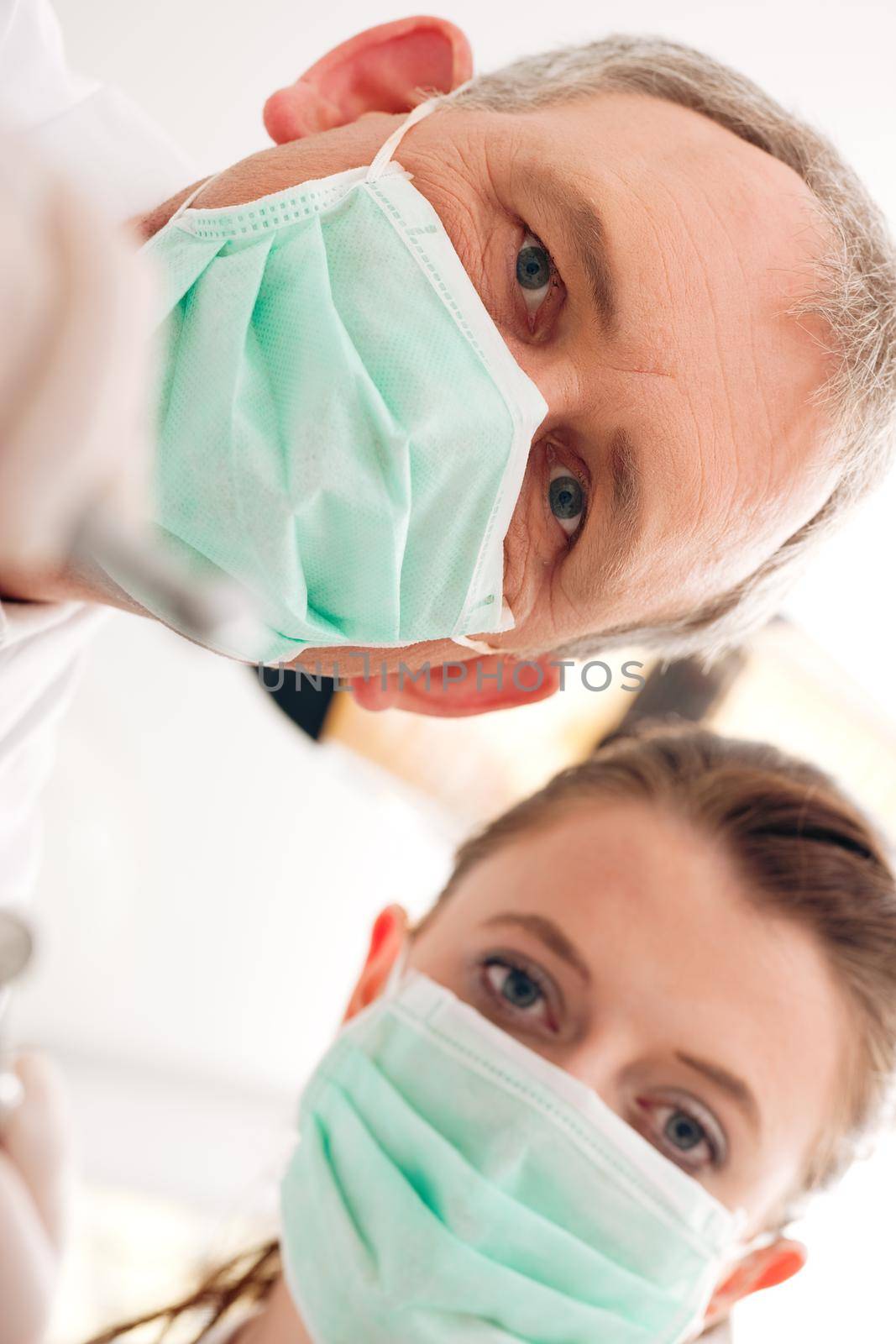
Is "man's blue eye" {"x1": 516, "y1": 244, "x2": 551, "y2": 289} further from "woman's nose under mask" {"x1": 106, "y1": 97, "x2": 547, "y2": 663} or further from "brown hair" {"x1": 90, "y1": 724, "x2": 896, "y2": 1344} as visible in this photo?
"brown hair" {"x1": 90, "y1": 724, "x2": 896, "y2": 1344}

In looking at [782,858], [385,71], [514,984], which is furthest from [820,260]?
[514,984]

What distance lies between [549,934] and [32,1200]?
0.75 meters

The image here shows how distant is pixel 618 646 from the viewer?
148 centimetres

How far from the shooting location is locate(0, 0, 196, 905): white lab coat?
4.13 ft

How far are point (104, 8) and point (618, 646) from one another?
156 centimetres

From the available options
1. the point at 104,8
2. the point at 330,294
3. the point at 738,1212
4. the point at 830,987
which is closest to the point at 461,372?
the point at 330,294

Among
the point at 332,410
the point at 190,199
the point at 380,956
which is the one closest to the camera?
the point at 332,410

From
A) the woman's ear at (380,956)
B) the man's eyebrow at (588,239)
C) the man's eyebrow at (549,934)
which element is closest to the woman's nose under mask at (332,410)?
the man's eyebrow at (588,239)

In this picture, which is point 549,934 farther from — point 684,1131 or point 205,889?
point 205,889

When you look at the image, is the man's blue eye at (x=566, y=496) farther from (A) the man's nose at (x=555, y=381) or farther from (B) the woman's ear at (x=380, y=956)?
(B) the woman's ear at (x=380, y=956)

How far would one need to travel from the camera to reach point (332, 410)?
35.2 inches

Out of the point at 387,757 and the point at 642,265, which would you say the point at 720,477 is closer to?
the point at 642,265

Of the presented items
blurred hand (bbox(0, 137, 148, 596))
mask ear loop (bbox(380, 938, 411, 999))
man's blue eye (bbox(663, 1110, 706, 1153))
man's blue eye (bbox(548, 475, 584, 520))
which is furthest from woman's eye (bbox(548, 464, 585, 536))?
blurred hand (bbox(0, 137, 148, 596))

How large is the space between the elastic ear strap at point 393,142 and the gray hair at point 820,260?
56mm
